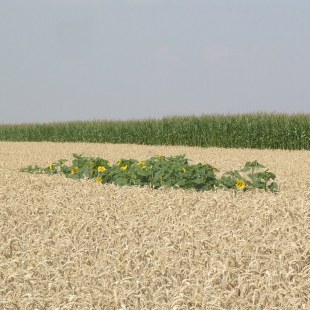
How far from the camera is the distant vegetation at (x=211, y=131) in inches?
1227

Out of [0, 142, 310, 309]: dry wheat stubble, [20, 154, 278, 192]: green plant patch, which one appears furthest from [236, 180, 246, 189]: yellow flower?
[0, 142, 310, 309]: dry wheat stubble

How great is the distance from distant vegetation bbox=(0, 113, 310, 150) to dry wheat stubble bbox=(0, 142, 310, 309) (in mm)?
22265

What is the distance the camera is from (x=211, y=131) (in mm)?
33625

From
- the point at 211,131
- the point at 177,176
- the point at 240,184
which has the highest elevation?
the point at 211,131

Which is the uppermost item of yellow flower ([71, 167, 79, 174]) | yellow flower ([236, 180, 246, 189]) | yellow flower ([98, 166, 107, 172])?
yellow flower ([98, 166, 107, 172])

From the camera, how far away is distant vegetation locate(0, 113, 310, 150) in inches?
1227

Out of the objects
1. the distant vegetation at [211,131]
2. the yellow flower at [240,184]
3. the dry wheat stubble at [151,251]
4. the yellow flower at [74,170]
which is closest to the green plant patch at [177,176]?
the yellow flower at [240,184]

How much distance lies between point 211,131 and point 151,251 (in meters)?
28.8

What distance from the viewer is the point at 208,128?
33.9 meters

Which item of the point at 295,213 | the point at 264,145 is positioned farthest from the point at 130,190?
the point at 264,145

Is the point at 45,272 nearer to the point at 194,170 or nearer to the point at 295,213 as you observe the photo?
the point at 295,213

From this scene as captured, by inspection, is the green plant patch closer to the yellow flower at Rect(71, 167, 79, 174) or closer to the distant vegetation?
the yellow flower at Rect(71, 167, 79, 174)

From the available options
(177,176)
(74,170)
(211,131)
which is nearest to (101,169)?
(74,170)

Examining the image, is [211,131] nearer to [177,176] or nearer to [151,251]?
[177,176]
